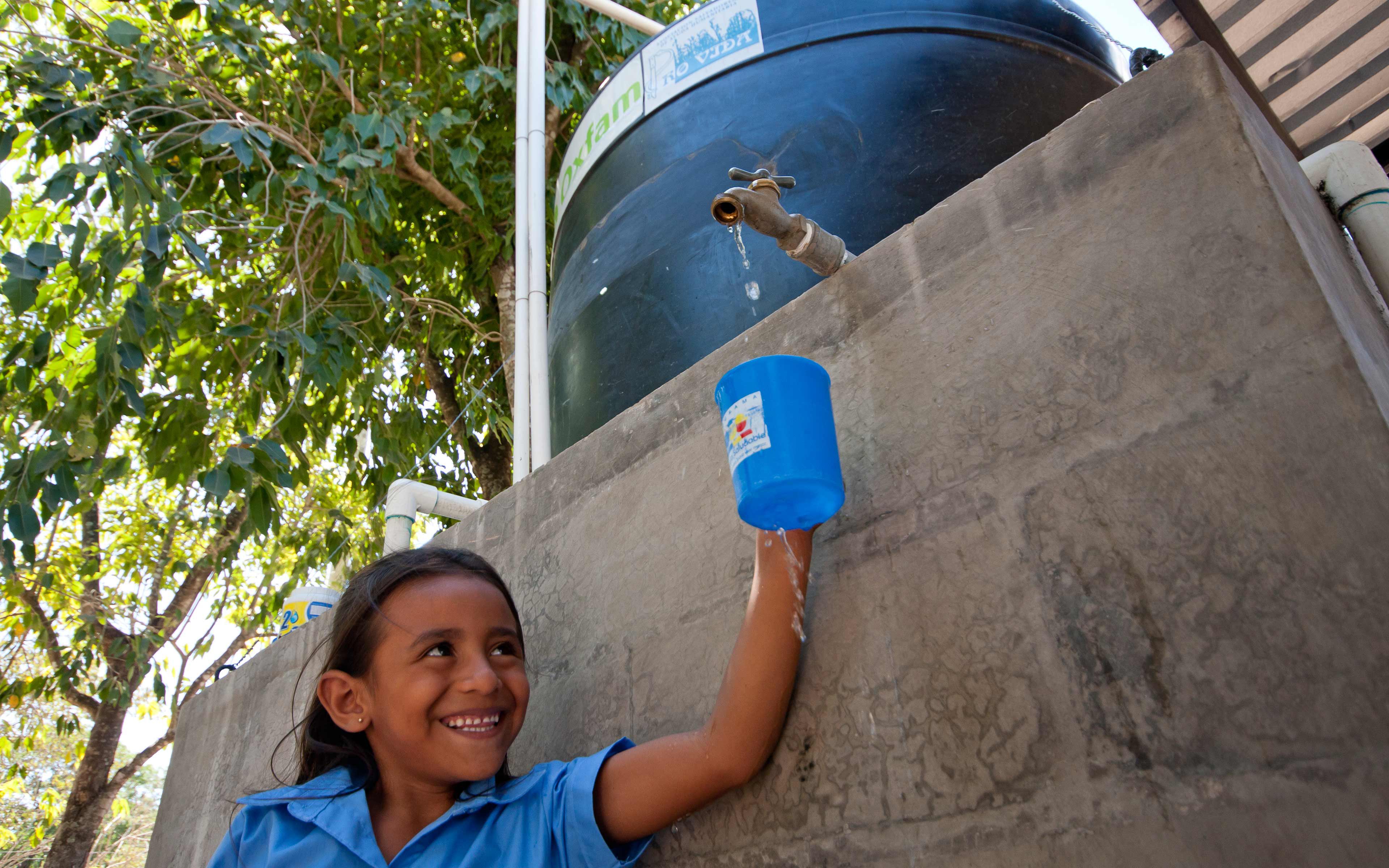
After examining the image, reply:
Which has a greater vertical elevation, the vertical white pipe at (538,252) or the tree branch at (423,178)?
the tree branch at (423,178)

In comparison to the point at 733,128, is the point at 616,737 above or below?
below

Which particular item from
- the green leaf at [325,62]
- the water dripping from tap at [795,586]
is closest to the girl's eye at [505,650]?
the water dripping from tap at [795,586]

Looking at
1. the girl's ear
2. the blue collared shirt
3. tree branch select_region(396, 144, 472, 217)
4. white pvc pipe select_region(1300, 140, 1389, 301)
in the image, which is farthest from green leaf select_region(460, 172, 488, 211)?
white pvc pipe select_region(1300, 140, 1389, 301)

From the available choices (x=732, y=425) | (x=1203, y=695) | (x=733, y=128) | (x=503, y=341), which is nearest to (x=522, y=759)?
(x=732, y=425)

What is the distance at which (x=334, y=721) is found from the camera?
1.75 metres

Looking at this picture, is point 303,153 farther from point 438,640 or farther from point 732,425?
point 732,425

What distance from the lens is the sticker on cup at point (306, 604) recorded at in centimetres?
351

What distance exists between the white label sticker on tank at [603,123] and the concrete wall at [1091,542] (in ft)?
4.90

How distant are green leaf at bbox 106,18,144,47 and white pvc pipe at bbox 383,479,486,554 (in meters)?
2.06

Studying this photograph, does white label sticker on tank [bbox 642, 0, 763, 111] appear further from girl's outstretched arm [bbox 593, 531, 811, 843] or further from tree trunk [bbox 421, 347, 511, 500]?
tree trunk [bbox 421, 347, 511, 500]

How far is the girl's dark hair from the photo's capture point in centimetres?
173

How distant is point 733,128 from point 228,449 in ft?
7.65

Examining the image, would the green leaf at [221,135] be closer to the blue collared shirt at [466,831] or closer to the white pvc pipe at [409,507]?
the white pvc pipe at [409,507]

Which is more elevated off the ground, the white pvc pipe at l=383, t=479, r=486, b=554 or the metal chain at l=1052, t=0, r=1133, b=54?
the metal chain at l=1052, t=0, r=1133, b=54
